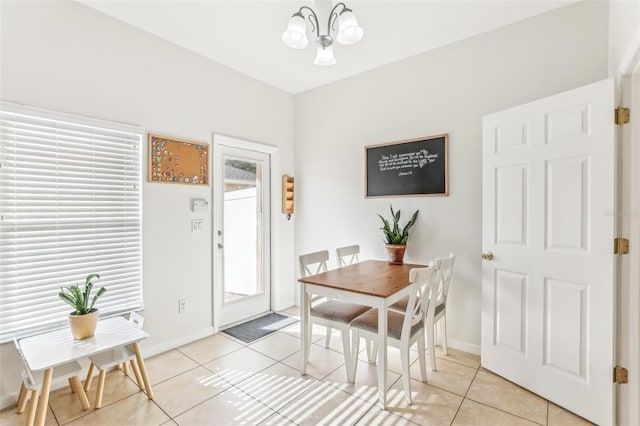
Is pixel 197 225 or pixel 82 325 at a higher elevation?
pixel 197 225

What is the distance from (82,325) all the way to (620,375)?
3.21m

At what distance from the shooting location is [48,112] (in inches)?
80.8

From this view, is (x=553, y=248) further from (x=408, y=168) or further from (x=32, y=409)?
(x=32, y=409)

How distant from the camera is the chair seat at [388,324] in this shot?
78.2 inches

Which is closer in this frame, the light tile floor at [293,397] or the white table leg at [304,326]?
the light tile floor at [293,397]

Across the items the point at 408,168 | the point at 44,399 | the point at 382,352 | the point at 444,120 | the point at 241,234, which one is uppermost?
the point at 444,120

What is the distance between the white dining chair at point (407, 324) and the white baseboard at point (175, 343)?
1564mm

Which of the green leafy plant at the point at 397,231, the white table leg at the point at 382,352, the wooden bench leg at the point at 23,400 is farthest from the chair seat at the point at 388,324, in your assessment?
the wooden bench leg at the point at 23,400

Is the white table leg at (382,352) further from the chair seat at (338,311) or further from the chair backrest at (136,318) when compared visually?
the chair backrest at (136,318)

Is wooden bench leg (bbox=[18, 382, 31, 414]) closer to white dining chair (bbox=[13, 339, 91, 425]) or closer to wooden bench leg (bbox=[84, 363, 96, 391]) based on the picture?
white dining chair (bbox=[13, 339, 91, 425])

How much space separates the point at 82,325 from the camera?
6.31ft

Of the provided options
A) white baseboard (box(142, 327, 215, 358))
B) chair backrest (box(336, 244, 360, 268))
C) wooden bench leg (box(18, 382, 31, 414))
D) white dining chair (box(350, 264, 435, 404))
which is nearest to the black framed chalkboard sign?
chair backrest (box(336, 244, 360, 268))

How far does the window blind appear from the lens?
1.94 metres

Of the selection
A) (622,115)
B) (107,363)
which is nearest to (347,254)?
(107,363)
